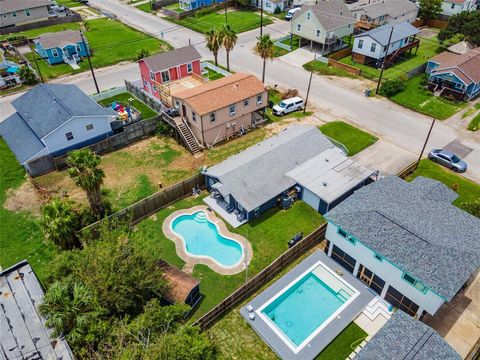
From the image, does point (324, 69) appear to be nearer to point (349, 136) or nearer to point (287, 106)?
point (287, 106)

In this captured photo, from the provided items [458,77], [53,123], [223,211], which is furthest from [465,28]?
[53,123]

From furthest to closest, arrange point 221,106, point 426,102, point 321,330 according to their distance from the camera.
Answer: point 426,102
point 221,106
point 321,330

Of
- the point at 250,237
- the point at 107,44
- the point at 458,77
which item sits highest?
the point at 458,77

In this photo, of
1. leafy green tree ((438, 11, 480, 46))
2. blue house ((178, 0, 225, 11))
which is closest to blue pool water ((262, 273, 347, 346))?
leafy green tree ((438, 11, 480, 46))

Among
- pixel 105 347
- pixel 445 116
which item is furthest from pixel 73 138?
pixel 445 116

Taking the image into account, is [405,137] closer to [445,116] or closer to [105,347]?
[445,116]

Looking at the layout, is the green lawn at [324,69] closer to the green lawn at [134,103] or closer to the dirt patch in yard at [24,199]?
the green lawn at [134,103]

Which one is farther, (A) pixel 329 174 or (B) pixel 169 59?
(B) pixel 169 59
